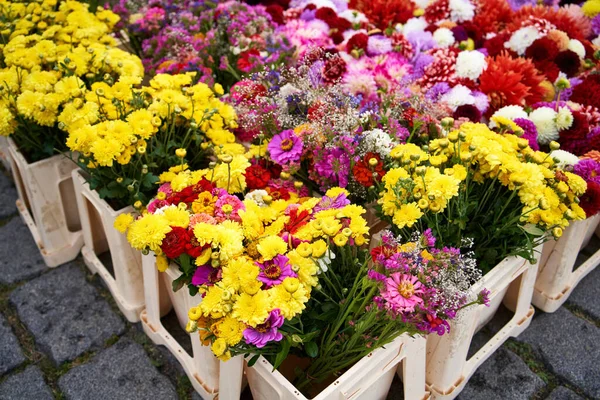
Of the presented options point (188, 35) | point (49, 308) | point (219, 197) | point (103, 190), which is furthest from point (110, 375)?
point (188, 35)

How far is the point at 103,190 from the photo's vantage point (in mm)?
1970

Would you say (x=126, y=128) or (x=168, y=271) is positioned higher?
(x=126, y=128)

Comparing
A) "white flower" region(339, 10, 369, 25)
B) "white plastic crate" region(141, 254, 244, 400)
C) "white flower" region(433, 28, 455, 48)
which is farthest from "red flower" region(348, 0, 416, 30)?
"white plastic crate" region(141, 254, 244, 400)

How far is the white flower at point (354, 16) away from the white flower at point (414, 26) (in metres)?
0.23

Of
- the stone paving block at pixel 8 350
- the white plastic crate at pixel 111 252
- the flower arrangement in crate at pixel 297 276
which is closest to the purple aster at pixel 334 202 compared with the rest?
the flower arrangement in crate at pixel 297 276

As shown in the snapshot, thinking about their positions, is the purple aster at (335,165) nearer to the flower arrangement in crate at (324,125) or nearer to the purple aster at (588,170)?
the flower arrangement in crate at (324,125)

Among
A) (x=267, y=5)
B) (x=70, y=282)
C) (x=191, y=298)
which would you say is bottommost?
(x=70, y=282)

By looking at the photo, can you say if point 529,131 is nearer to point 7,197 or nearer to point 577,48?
point 577,48

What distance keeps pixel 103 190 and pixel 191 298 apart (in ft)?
1.74

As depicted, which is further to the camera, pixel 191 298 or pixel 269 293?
pixel 191 298

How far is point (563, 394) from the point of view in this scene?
2029mm

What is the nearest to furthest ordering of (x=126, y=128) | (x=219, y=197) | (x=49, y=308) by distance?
(x=219, y=197) → (x=126, y=128) → (x=49, y=308)

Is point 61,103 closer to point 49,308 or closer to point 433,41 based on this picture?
point 49,308

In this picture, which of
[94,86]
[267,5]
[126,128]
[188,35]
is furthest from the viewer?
[267,5]
